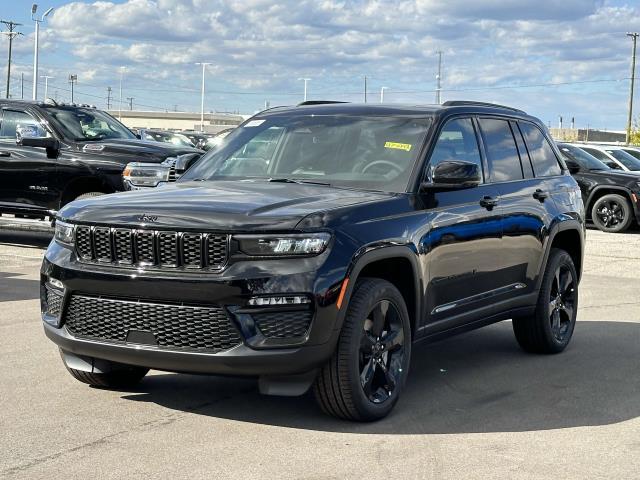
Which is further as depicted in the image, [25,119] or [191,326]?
[25,119]

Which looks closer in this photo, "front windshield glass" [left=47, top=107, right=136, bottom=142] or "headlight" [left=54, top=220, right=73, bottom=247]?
"headlight" [left=54, top=220, right=73, bottom=247]

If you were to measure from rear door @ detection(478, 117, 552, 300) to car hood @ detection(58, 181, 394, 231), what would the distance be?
154 cm

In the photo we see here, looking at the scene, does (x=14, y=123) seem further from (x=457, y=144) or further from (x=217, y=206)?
(x=217, y=206)

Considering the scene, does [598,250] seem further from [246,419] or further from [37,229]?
[246,419]

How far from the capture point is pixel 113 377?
21.2 ft

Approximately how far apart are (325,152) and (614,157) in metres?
18.3

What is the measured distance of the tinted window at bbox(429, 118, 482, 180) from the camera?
22.7ft

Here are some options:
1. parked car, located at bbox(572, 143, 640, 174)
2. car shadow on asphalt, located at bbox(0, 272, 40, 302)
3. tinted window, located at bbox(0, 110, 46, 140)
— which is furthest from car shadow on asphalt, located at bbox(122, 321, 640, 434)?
parked car, located at bbox(572, 143, 640, 174)

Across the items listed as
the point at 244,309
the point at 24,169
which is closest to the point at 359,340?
the point at 244,309

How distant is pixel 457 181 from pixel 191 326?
1.98m

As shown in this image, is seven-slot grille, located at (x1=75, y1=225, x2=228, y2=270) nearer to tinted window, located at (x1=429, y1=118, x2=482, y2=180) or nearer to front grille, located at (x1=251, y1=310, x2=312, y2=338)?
front grille, located at (x1=251, y1=310, x2=312, y2=338)

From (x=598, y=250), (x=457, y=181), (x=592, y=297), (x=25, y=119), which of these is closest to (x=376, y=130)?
(x=457, y=181)

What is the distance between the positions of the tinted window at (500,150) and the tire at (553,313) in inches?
33.7

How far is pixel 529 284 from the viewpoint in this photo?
7906 mm
